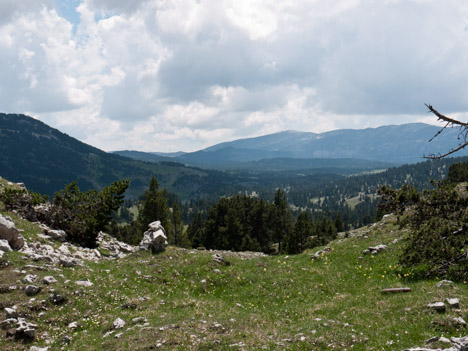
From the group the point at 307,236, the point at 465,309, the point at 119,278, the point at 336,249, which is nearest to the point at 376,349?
the point at 465,309

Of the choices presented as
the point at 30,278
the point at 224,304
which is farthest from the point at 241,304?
the point at 30,278

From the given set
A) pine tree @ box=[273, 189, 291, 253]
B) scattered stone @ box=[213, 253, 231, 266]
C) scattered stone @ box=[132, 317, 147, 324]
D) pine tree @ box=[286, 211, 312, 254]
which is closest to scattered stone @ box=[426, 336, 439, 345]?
scattered stone @ box=[132, 317, 147, 324]

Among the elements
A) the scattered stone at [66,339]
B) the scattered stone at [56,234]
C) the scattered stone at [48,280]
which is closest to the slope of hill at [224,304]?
the scattered stone at [66,339]

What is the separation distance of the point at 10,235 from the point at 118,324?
15066 millimetres

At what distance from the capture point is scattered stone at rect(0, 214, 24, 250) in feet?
79.0

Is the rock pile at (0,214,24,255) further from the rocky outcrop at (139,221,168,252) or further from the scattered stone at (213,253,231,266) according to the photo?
the scattered stone at (213,253,231,266)

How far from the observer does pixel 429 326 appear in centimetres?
1291

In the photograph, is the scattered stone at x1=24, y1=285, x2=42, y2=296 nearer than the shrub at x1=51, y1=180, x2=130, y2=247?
Yes

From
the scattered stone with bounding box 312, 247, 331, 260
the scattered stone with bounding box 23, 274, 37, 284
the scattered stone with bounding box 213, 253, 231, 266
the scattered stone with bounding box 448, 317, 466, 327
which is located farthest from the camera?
the scattered stone with bounding box 312, 247, 331, 260

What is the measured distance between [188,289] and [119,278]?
4759 millimetres

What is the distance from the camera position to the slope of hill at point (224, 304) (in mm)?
12977

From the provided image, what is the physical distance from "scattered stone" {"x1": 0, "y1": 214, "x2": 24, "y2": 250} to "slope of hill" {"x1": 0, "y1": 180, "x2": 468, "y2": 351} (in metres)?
1.85

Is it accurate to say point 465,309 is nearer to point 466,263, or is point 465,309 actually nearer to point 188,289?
point 466,263

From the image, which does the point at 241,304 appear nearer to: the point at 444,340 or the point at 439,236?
the point at 444,340
